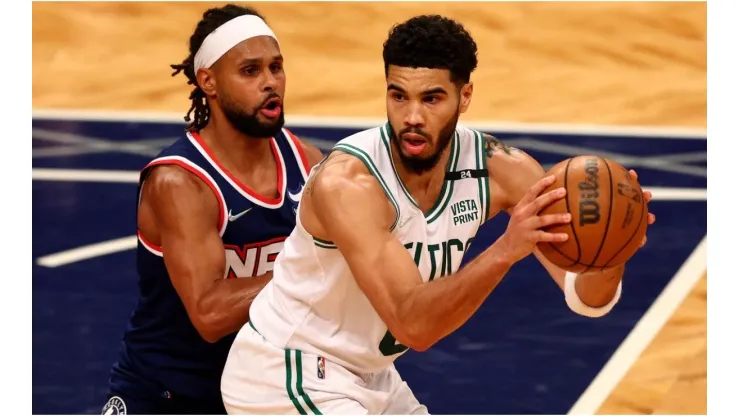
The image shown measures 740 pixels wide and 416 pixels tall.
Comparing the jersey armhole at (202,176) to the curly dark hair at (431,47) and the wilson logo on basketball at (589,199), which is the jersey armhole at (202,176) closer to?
the curly dark hair at (431,47)

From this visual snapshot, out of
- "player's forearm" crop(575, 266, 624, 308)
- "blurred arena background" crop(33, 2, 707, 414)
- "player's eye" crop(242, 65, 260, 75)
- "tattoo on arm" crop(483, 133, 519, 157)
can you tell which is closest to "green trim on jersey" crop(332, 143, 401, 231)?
"tattoo on arm" crop(483, 133, 519, 157)

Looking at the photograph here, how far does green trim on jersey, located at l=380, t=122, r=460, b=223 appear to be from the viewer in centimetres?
423

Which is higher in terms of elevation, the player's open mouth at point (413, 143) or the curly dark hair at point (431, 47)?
the curly dark hair at point (431, 47)

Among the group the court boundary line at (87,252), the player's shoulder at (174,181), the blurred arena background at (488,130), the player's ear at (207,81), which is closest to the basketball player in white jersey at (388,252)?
the player's shoulder at (174,181)

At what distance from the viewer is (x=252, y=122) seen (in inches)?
204

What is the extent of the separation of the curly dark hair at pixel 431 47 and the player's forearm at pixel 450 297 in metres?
0.74

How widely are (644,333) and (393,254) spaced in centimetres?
344

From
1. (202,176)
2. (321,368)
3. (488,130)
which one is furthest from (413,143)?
(488,130)

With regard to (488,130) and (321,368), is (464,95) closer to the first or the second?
(321,368)

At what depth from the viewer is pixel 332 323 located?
4.34 meters

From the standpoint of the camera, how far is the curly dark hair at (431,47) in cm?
414

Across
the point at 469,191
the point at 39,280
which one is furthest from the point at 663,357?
the point at 39,280

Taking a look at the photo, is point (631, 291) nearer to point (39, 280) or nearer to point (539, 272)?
point (539, 272)

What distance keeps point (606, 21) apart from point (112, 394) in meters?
7.62
